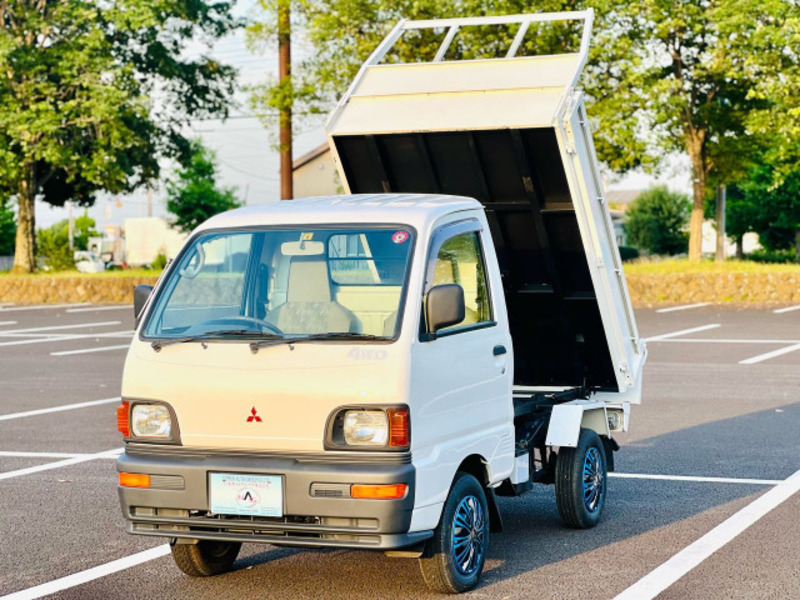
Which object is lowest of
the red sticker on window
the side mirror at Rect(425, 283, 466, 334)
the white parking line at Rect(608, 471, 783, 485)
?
the white parking line at Rect(608, 471, 783, 485)

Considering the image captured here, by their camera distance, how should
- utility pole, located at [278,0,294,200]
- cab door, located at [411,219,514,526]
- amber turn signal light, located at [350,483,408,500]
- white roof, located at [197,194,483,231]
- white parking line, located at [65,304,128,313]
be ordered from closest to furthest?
amber turn signal light, located at [350,483,408,500], cab door, located at [411,219,514,526], white roof, located at [197,194,483,231], white parking line, located at [65,304,128,313], utility pole, located at [278,0,294,200]

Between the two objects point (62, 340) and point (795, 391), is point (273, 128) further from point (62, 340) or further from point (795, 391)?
point (795, 391)

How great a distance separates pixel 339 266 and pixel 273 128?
36391mm

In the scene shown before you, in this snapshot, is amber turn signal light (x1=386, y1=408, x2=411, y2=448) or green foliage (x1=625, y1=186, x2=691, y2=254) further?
green foliage (x1=625, y1=186, x2=691, y2=254)

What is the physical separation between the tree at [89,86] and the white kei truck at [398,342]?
30.1 m

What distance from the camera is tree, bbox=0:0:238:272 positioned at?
37375mm

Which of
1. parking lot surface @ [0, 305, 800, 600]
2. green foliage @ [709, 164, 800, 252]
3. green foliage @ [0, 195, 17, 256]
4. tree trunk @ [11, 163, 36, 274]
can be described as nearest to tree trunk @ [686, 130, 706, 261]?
green foliage @ [709, 164, 800, 252]

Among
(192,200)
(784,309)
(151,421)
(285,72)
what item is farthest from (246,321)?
(192,200)

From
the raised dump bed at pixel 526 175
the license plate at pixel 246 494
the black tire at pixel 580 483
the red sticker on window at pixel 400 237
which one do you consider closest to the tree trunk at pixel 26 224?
the raised dump bed at pixel 526 175

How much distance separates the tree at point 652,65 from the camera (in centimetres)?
3550

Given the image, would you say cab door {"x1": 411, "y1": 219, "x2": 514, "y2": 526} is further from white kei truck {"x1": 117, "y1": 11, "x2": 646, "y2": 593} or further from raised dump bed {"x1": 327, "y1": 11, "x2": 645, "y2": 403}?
raised dump bed {"x1": 327, "y1": 11, "x2": 645, "y2": 403}

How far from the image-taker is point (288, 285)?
657cm

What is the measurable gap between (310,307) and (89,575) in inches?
74.9

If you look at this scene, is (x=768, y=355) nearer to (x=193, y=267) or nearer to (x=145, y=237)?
(x=193, y=267)
